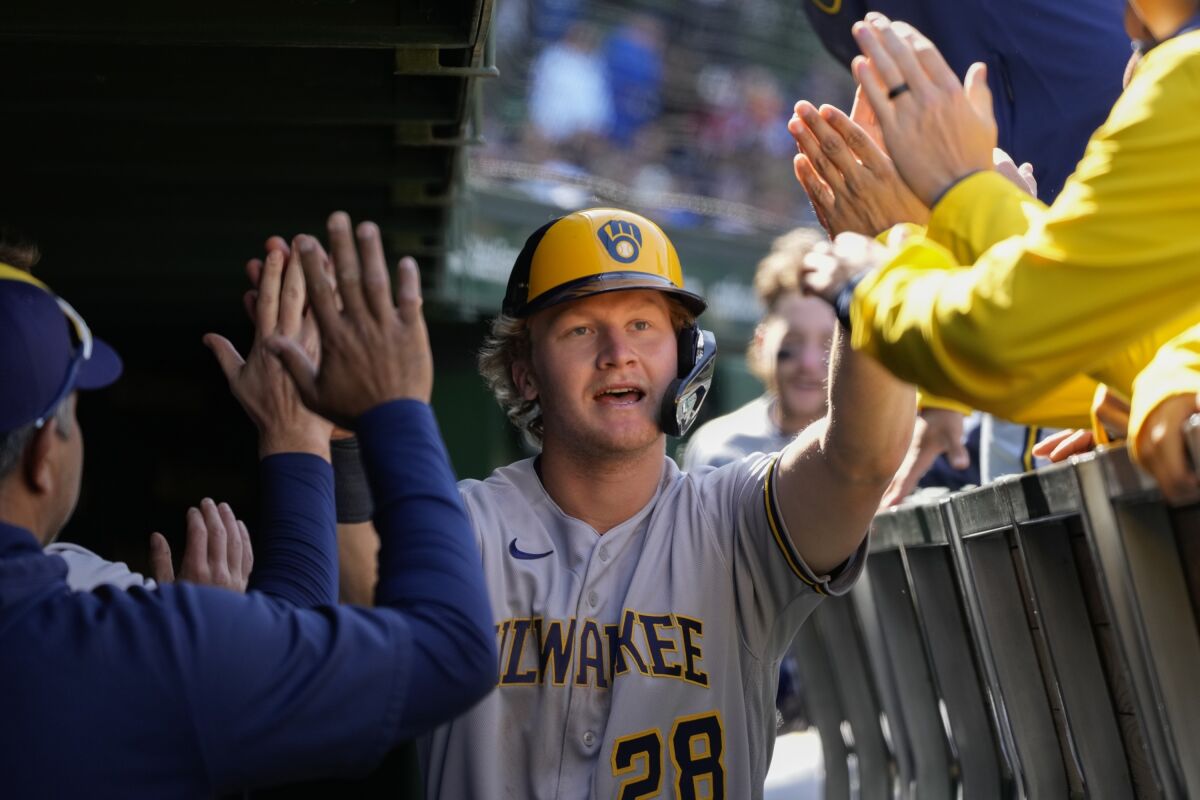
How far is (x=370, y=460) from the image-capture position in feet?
7.27

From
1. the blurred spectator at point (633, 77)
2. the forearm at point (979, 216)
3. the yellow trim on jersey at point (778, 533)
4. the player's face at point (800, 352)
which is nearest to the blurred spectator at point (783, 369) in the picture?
the player's face at point (800, 352)

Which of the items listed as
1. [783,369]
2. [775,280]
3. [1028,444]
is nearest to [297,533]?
[1028,444]

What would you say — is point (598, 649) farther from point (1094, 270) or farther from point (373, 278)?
point (1094, 270)

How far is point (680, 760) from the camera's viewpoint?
122 inches

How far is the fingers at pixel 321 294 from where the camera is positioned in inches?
88.4

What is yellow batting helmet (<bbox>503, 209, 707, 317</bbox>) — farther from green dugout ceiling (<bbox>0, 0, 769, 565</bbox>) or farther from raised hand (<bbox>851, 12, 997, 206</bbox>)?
raised hand (<bbox>851, 12, 997, 206</bbox>)

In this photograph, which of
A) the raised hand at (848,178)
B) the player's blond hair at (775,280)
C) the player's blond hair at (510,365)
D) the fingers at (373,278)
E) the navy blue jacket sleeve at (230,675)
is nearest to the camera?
the navy blue jacket sleeve at (230,675)

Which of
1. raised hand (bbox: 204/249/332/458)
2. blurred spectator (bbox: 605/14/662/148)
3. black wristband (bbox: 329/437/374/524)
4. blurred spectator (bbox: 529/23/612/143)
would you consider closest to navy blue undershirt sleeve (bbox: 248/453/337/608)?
raised hand (bbox: 204/249/332/458)

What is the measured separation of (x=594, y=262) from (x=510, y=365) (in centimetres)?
46

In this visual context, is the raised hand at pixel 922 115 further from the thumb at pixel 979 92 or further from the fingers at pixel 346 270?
the fingers at pixel 346 270

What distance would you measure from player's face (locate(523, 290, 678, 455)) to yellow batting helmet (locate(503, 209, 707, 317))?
56 millimetres

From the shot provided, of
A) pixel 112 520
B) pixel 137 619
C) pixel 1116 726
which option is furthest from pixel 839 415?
pixel 112 520

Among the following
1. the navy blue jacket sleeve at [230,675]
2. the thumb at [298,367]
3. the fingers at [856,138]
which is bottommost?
the navy blue jacket sleeve at [230,675]

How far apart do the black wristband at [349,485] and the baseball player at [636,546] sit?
0.82ft
